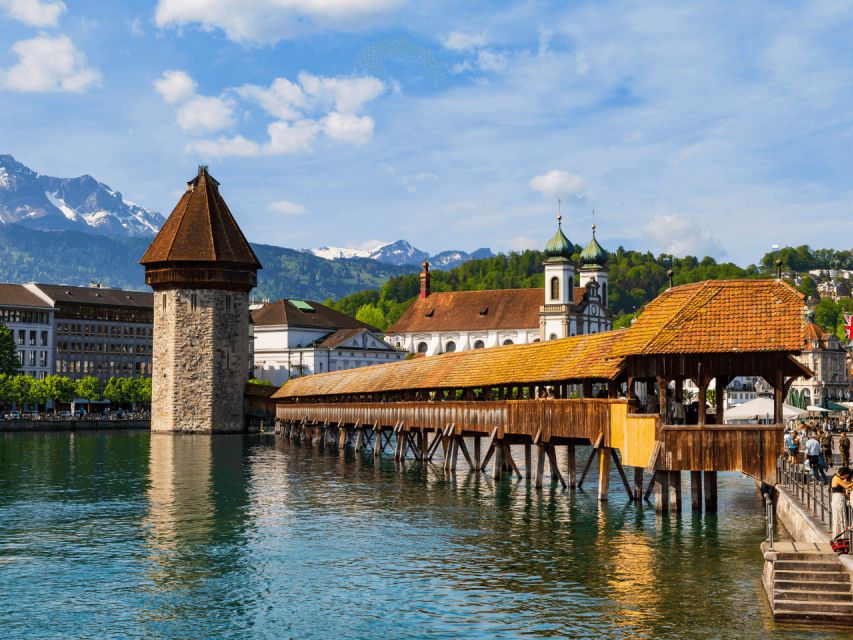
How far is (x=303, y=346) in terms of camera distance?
14488 cm

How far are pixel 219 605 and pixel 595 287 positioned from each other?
134 meters

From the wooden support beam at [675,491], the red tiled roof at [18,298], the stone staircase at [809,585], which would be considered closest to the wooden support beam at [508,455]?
the wooden support beam at [675,491]

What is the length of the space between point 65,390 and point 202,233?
1373 inches

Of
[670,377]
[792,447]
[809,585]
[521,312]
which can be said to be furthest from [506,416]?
[521,312]

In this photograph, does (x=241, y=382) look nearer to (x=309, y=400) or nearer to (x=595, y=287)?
(x=309, y=400)

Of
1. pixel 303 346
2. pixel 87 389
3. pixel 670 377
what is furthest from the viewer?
pixel 303 346

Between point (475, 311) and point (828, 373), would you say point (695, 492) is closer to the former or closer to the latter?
point (475, 311)

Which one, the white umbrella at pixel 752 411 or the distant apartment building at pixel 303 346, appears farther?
the distant apartment building at pixel 303 346

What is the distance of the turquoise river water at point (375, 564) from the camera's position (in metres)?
20.0

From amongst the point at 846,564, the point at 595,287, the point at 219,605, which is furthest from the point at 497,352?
the point at 595,287

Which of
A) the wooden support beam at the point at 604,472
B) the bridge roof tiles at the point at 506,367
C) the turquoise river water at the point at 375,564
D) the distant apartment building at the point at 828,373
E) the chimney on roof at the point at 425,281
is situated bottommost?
the turquoise river water at the point at 375,564

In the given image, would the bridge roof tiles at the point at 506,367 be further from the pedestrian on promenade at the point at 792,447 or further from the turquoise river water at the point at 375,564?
the pedestrian on promenade at the point at 792,447

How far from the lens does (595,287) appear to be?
502ft

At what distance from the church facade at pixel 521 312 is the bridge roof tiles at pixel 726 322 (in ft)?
373
